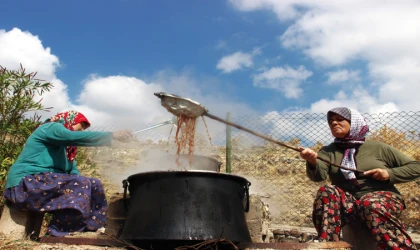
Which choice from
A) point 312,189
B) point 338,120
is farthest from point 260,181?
point 338,120

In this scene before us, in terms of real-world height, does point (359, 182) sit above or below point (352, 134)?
below

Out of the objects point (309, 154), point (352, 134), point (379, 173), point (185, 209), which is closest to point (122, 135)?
point (185, 209)

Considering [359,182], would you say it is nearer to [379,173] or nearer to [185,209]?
[379,173]

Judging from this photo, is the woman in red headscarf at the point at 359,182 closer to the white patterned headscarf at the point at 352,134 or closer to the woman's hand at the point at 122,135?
the white patterned headscarf at the point at 352,134

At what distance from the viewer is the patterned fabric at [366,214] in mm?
3205

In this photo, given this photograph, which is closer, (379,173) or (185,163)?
(379,173)

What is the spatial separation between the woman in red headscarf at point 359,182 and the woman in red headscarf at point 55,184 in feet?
6.64

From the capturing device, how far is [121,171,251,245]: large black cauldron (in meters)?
3.07

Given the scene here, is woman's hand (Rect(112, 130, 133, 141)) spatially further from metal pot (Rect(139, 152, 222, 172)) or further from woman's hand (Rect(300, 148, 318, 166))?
woman's hand (Rect(300, 148, 318, 166))

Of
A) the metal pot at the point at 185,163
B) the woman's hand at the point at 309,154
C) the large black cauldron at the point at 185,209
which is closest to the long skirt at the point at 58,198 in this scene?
the large black cauldron at the point at 185,209

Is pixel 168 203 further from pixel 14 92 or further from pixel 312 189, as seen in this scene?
pixel 312 189

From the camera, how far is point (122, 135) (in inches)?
150

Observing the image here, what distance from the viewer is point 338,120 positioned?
3.90 m

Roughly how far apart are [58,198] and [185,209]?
1454 millimetres
